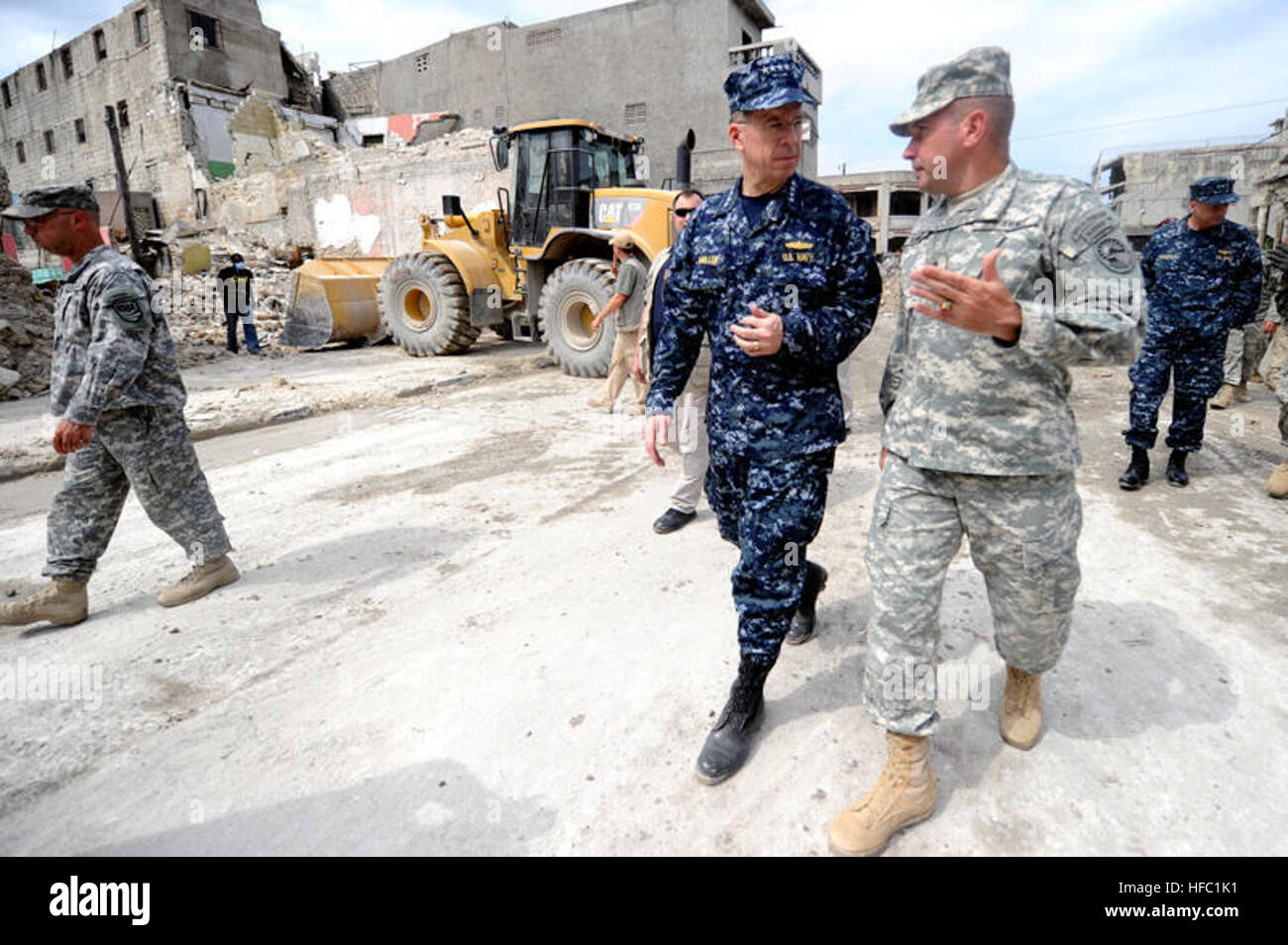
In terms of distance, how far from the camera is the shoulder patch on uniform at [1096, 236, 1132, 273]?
1.51 m

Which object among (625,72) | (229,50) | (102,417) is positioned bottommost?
(102,417)

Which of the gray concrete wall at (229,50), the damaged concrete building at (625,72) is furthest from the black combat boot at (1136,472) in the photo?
the gray concrete wall at (229,50)

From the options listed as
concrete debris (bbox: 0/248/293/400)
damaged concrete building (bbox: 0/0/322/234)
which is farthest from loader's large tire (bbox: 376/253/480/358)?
damaged concrete building (bbox: 0/0/322/234)

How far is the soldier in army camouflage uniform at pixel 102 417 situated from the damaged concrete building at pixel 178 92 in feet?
96.5

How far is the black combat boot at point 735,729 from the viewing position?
1938 millimetres

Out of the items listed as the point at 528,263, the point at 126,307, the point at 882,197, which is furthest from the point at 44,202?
the point at 882,197

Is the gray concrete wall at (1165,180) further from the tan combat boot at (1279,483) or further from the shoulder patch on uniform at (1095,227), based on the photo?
the shoulder patch on uniform at (1095,227)

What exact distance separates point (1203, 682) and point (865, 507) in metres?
1.88

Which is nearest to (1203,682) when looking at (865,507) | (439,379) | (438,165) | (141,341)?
(865,507)

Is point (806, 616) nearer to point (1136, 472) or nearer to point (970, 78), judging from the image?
point (970, 78)

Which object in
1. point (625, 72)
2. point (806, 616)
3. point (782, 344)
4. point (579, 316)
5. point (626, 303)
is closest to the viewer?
point (782, 344)

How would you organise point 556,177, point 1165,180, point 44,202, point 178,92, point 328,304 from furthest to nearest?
point 1165,180, point 178,92, point 328,304, point 556,177, point 44,202

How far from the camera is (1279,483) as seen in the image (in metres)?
4.04

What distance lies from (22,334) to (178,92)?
24.4m
